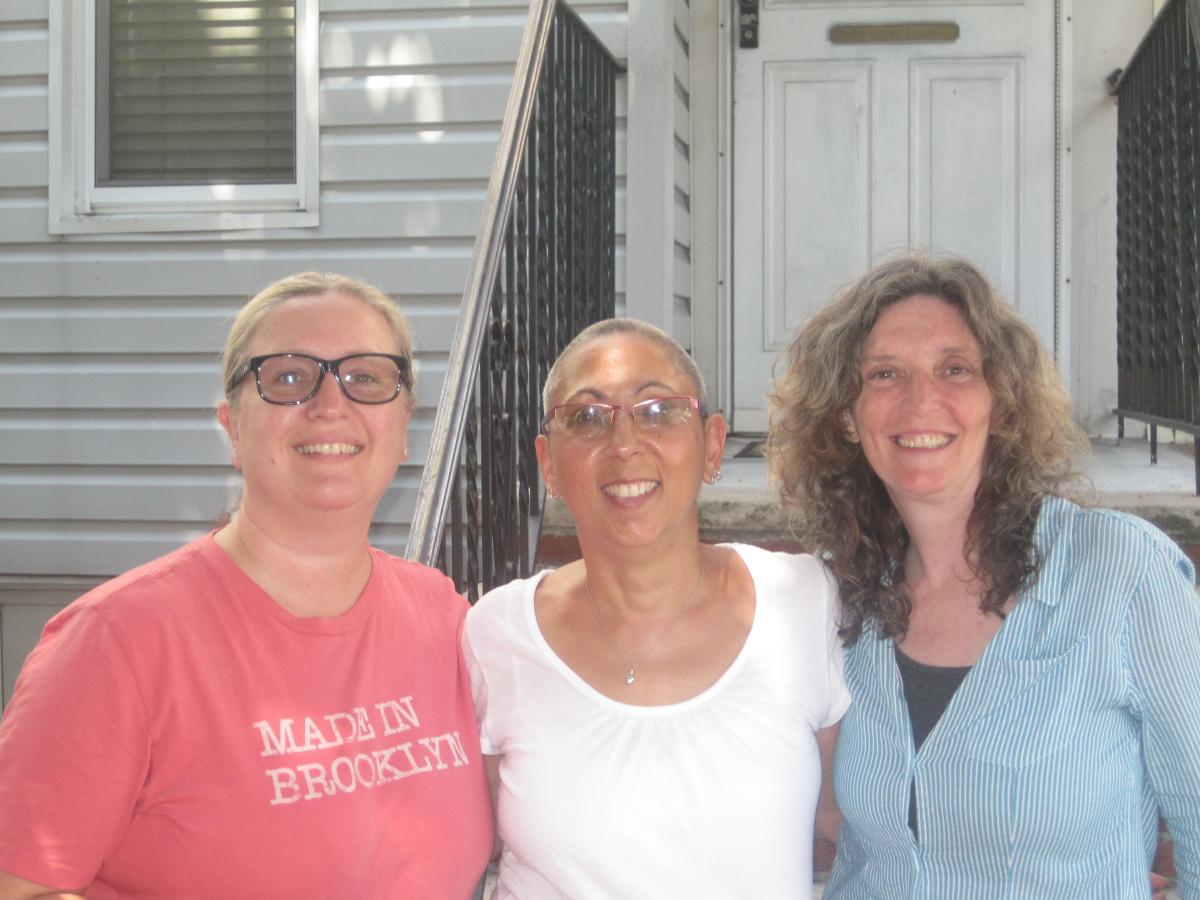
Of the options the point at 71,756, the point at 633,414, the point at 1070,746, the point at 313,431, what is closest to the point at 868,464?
the point at 633,414

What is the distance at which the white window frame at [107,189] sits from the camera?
16.8 feet

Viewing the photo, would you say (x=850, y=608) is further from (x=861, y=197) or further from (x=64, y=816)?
(x=861, y=197)

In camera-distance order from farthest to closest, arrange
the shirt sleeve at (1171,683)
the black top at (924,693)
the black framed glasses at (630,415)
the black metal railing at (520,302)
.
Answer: the black metal railing at (520,302) < the black framed glasses at (630,415) < the black top at (924,693) < the shirt sleeve at (1171,683)

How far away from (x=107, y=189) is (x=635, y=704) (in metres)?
4.45

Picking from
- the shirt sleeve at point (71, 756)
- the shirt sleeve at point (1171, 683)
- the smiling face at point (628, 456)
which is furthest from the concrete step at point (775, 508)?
the shirt sleeve at point (71, 756)

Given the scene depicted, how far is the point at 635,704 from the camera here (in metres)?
1.84

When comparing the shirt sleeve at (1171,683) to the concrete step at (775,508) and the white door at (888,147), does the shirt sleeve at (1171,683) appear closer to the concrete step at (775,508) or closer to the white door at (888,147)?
the concrete step at (775,508)

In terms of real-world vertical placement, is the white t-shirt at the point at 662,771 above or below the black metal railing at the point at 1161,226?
below

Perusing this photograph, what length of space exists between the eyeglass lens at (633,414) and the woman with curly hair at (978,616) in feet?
0.92

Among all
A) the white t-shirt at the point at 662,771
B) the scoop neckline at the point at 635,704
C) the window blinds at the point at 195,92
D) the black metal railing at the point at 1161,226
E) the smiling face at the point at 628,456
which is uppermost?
the window blinds at the point at 195,92

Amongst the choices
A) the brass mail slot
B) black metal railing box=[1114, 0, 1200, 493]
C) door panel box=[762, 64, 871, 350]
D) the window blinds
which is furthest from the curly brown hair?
the window blinds

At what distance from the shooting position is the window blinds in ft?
17.9

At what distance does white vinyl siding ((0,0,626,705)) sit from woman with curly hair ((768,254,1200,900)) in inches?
123

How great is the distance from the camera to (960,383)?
6.41 ft
